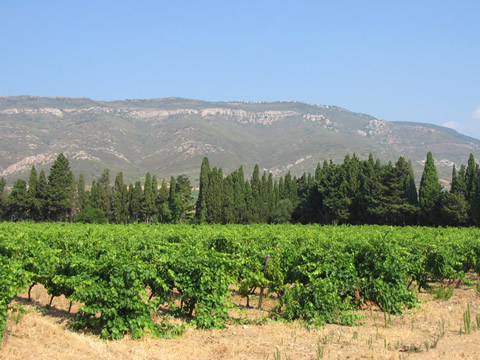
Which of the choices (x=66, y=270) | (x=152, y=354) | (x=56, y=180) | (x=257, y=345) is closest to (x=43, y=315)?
(x=66, y=270)

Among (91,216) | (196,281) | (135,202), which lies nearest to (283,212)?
(135,202)

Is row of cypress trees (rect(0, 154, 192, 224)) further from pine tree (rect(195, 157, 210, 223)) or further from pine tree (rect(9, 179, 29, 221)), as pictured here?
pine tree (rect(195, 157, 210, 223))

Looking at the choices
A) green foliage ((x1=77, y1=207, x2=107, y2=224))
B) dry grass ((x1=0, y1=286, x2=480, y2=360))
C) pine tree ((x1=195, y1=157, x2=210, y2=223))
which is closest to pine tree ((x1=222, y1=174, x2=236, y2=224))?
pine tree ((x1=195, y1=157, x2=210, y2=223))

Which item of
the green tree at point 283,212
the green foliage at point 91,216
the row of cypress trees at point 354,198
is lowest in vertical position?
the green foliage at point 91,216

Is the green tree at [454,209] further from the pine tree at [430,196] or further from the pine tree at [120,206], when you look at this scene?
the pine tree at [120,206]

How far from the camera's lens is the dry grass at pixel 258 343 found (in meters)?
8.97

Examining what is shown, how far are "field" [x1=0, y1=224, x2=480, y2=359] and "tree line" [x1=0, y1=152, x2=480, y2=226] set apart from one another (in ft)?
123

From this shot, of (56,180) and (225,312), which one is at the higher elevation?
(225,312)

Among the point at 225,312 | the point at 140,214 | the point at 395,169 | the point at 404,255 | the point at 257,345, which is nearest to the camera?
the point at 257,345

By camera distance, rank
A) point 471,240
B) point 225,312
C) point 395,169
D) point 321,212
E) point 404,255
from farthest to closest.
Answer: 1. point 321,212
2. point 395,169
3. point 471,240
4. point 404,255
5. point 225,312

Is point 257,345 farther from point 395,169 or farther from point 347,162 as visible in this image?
point 347,162

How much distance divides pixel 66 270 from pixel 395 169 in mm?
49662

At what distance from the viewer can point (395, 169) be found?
5612 centimetres

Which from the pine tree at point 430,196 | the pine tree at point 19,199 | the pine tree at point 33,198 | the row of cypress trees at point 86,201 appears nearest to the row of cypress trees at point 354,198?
the pine tree at point 430,196
